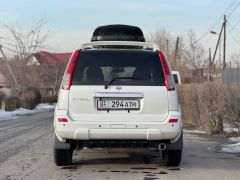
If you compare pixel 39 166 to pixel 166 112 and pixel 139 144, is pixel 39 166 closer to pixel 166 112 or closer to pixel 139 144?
pixel 139 144

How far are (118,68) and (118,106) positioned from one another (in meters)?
0.62

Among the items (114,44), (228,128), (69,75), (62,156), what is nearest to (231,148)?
(228,128)

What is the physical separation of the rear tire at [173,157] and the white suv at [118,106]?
266mm

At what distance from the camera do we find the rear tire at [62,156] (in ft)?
25.9

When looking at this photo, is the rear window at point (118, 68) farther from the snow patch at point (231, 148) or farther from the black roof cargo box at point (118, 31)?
the black roof cargo box at point (118, 31)

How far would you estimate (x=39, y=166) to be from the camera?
27.3ft

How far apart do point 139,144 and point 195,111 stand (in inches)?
362

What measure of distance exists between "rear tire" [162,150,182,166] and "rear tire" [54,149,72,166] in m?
1.56

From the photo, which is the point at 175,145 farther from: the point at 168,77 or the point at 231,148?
the point at 231,148

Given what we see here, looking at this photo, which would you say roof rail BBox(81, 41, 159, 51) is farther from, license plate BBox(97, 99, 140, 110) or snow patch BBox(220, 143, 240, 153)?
snow patch BBox(220, 143, 240, 153)

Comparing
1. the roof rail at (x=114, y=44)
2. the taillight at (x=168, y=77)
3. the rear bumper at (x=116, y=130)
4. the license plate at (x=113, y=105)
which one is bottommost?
the rear bumper at (x=116, y=130)

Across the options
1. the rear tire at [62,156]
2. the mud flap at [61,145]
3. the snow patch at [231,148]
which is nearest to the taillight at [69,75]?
the mud flap at [61,145]

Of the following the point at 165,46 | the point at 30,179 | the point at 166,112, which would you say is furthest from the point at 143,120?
the point at 165,46

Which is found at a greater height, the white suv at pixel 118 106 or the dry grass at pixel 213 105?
the white suv at pixel 118 106
